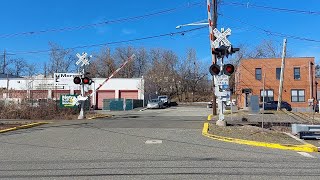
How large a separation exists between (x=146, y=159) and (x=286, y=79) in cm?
4656

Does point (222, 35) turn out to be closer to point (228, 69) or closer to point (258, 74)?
point (228, 69)

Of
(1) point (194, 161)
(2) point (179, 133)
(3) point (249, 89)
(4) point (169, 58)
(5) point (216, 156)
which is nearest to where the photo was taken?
(1) point (194, 161)

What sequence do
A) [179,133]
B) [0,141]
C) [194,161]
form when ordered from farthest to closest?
[179,133] < [0,141] < [194,161]

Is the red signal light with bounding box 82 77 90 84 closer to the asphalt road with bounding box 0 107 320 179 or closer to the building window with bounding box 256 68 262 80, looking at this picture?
the asphalt road with bounding box 0 107 320 179

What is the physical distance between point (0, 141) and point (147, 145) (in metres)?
5.43

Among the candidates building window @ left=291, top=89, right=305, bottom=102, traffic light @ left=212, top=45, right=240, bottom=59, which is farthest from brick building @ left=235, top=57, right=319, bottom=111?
traffic light @ left=212, top=45, right=240, bottom=59

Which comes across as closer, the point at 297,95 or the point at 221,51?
the point at 221,51

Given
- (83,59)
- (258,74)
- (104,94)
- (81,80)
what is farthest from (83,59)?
(258,74)

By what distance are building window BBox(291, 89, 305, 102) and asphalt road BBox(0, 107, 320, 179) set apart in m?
42.2

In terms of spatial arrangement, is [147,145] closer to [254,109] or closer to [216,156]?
[216,156]

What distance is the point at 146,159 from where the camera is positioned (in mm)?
8898

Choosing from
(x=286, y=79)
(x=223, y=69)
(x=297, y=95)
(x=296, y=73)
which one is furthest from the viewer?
(x=286, y=79)

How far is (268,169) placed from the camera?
7.72m

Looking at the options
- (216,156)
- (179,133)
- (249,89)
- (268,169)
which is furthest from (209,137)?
(249,89)
